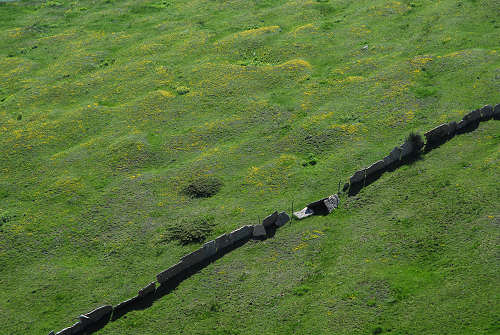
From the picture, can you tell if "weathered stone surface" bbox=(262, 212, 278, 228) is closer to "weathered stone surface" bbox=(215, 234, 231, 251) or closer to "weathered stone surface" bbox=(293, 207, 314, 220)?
"weathered stone surface" bbox=(293, 207, 314, 220)

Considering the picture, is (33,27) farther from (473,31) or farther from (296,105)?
(473,31)

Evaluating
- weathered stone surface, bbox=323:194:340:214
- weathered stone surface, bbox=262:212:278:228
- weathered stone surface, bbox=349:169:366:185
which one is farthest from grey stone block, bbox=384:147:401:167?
weathered stone surface, bbox=262:212:278:228

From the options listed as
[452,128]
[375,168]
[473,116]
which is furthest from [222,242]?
[473,116]

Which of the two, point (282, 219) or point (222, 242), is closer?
point (222, 242)

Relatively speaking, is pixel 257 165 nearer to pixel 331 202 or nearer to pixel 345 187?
pixel 345 187

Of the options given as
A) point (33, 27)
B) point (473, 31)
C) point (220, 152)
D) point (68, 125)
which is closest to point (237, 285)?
point (220, 152)

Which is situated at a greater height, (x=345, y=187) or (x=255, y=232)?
(x=345, y=187)
